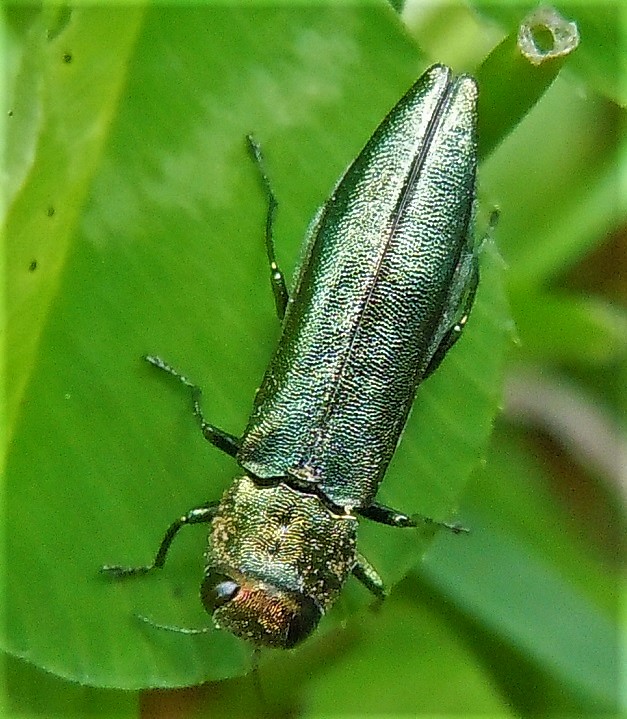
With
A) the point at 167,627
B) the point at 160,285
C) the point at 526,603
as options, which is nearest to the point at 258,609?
the point at 167,627

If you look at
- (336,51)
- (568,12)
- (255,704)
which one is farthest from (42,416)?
(568,12)

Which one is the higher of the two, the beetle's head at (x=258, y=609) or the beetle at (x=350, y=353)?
the beetle at (x=350, y=353)

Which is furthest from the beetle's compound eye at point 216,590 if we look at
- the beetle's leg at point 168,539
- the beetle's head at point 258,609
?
the beetle's leg at point 168,539

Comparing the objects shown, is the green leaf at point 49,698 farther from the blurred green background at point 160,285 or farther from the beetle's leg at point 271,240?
the beetle's leg at point 271,240

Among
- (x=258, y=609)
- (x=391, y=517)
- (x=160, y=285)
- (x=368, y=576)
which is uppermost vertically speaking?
(x=160, y=285)

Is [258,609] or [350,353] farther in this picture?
[350,353]

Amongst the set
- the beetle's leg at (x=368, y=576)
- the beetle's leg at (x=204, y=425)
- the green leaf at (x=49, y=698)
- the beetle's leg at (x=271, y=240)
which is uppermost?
the beetle's leg at (x=271, y=240)

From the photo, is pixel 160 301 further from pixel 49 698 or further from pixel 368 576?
pixel 49 698
